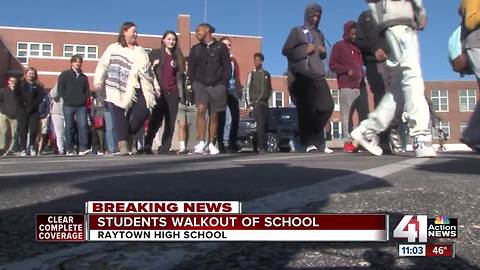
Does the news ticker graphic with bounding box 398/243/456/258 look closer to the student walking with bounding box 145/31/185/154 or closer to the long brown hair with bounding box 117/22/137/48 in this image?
the long brown hair with bounding box 117/22/137/48

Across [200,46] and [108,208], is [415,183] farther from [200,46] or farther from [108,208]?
[200,46]

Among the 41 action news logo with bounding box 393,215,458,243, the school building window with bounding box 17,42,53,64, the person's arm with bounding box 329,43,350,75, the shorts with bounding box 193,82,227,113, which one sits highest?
the school building window with bounding box 17,42,53,64

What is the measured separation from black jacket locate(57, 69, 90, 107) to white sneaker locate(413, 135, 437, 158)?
6361 millimetres

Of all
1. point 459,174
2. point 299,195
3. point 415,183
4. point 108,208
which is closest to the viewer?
point 108,208

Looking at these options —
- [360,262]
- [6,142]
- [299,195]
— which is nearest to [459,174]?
[299,195]

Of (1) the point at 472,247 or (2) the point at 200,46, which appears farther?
(2) the point at 200,46

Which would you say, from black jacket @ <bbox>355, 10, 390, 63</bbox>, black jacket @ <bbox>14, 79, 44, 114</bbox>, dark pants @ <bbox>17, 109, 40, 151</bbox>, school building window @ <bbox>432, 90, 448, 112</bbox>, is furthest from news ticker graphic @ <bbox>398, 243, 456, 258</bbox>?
school building window @ <bbox>432, 90, 448, 112</bbox>

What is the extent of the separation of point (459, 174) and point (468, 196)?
931 mm

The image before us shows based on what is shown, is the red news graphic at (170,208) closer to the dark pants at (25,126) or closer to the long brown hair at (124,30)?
the long brown hair at (124,30)

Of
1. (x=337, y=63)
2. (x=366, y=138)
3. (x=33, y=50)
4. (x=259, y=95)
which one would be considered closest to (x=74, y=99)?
(x=259, y=95)

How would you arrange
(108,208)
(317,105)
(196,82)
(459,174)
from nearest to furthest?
(108,208) → (459,174) → (317,105) → (196,82)

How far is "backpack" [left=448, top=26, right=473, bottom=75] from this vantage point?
4777 millimetres

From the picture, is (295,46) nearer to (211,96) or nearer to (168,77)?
(211,96)

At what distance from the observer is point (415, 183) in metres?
2.37
